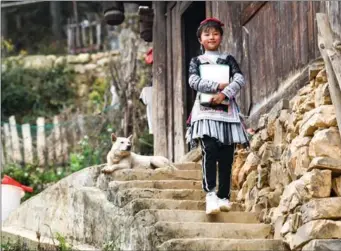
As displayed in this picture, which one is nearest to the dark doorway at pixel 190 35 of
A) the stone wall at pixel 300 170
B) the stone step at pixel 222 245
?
the stone wall at pixel 300 170

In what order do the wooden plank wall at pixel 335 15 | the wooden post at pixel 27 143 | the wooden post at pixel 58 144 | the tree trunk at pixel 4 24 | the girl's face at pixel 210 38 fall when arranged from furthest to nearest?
the tree trunk at pixel 4 24, the wooden post at pixel 58 144, the wooden post at pixel 27 143, the girl's face at pixel 210 38, the wooden plank wall at pixel 335 15

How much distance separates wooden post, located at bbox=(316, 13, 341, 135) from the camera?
7.54m

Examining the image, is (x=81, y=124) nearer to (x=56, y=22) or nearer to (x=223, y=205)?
(x=56, y=22)

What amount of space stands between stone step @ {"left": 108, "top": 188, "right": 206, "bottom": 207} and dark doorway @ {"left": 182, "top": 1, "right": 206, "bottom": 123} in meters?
4.10

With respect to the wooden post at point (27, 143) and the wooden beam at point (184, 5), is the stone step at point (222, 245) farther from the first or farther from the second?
the wooden post at point (27, 143)

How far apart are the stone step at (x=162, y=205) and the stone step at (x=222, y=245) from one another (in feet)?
3.01

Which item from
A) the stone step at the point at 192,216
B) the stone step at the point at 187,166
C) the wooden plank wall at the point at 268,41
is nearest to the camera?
the stone step at the point at 192,216

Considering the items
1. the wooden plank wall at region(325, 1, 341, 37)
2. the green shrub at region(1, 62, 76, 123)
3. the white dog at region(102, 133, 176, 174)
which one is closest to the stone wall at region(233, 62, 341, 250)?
the wooden plank wall at region(325, 1, 341, 37)

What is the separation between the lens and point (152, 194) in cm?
896

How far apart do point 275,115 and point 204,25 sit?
4.36ft

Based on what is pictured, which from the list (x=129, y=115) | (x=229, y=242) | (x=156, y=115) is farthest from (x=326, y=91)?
(x=129, y=115)

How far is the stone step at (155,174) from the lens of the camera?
31.2 feet

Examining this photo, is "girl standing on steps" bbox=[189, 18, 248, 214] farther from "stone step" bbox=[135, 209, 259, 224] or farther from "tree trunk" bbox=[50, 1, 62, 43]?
"tree trunk" bbox=[50, 1, 62, 43]

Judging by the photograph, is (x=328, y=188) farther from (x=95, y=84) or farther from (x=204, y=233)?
(x=95, y=84)
